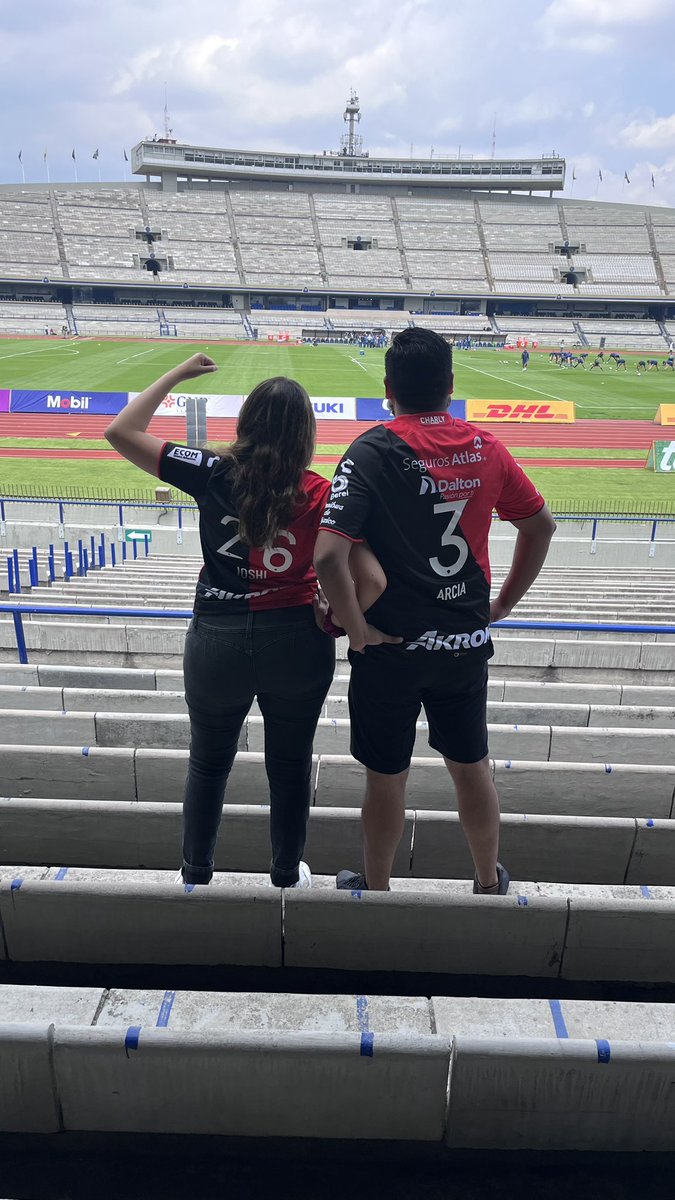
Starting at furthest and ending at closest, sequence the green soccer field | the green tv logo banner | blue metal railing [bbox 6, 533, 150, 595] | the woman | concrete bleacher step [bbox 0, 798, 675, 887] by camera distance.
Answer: the green tv logo banner < the green soccer field < blue metal railing [bbox 6, 533, 150, 595] < concrete bleacher step [bbox 0, 798, 675, 887] < the woman

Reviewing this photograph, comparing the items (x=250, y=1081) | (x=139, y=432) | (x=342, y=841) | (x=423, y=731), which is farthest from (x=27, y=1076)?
(x=423, y=731)

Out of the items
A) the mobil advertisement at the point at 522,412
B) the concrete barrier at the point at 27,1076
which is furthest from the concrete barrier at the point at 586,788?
the mobil advertisement at the point at 522,412

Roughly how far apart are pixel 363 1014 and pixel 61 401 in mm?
28950

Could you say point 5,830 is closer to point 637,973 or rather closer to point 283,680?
point 283,680

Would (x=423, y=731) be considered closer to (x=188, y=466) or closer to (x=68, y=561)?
(x=188, y=466)

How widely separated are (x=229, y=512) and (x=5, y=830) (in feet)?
5.09

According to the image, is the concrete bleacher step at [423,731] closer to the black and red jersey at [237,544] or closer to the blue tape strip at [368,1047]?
the black and red jersey at [237,544]

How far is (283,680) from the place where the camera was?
2.41 metres

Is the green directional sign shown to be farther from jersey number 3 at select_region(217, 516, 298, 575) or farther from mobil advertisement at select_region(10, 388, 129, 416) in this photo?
jersey number 3 at select_region(217, 516, 298, 575)

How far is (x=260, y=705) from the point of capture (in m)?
2.53

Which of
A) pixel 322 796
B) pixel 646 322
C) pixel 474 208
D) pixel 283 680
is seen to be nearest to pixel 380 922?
pixel 283 680

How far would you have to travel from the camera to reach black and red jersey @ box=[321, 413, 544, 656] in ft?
7.48

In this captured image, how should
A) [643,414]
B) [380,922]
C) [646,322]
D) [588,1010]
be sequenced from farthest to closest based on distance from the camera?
[646,322]
[643,414]
[380,922]
[588,1010]

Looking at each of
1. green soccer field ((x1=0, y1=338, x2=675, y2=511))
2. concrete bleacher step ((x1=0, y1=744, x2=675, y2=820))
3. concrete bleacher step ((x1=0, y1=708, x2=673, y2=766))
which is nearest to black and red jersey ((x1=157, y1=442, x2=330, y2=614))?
→ concrete bleacher step ((x1=0, y1=744, x2=675, y2=820))
